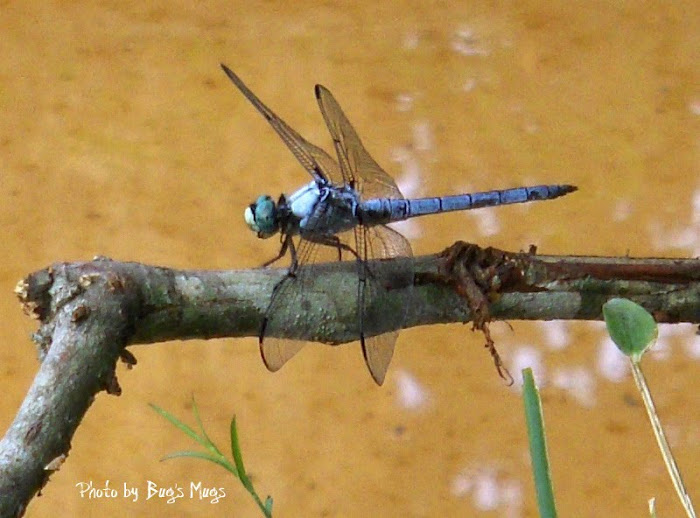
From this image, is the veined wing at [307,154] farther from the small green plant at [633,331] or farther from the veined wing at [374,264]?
the small green plant at [633,331]

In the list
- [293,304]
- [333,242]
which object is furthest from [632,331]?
[333,242]

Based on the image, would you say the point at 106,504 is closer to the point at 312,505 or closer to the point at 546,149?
the point at 312,505

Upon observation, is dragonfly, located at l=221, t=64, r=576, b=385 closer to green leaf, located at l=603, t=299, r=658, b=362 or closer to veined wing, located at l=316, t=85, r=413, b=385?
veined wing, located at l=316, t=85, r=413, b=385

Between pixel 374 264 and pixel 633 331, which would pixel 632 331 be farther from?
pixel 374 264

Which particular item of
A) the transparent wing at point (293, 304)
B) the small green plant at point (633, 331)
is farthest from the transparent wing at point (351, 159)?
the small green plant at point (633, 331)

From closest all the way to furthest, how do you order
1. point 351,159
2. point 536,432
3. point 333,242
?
1. point 536,432
2. point 333,242
3. point 351,159

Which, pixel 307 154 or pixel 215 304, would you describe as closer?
pixel 215 304

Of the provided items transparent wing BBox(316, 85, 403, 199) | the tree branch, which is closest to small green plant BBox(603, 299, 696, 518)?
the tree branch
